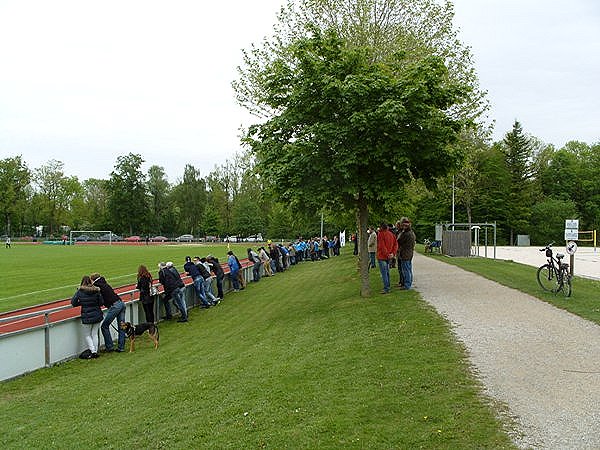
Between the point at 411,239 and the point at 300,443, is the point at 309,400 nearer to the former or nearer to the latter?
the point at 300,443

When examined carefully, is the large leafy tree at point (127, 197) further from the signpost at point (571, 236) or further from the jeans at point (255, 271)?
the signpost at point (571, 236)

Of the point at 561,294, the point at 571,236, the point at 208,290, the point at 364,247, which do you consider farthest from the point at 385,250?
the point at 208,290

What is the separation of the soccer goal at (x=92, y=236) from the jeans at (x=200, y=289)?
8432 centimetres

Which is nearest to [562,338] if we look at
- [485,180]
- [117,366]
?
[117,366]

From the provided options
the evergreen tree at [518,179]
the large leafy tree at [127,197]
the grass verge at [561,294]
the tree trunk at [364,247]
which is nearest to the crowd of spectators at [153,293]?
the tree trunk at [364,247]

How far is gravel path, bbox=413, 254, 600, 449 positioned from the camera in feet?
19.9

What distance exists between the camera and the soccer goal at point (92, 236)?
10338 centimetres

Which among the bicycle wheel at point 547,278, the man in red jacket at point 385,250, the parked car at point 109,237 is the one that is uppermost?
the man in red jacket at point 385,250

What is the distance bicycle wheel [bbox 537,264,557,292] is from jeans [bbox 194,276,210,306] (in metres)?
10.8

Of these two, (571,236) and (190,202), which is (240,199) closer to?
(190,202)

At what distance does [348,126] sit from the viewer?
15.4 meters

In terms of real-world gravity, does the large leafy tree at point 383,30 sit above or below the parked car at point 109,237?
above

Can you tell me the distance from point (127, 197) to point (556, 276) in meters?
102

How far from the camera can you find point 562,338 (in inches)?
404
